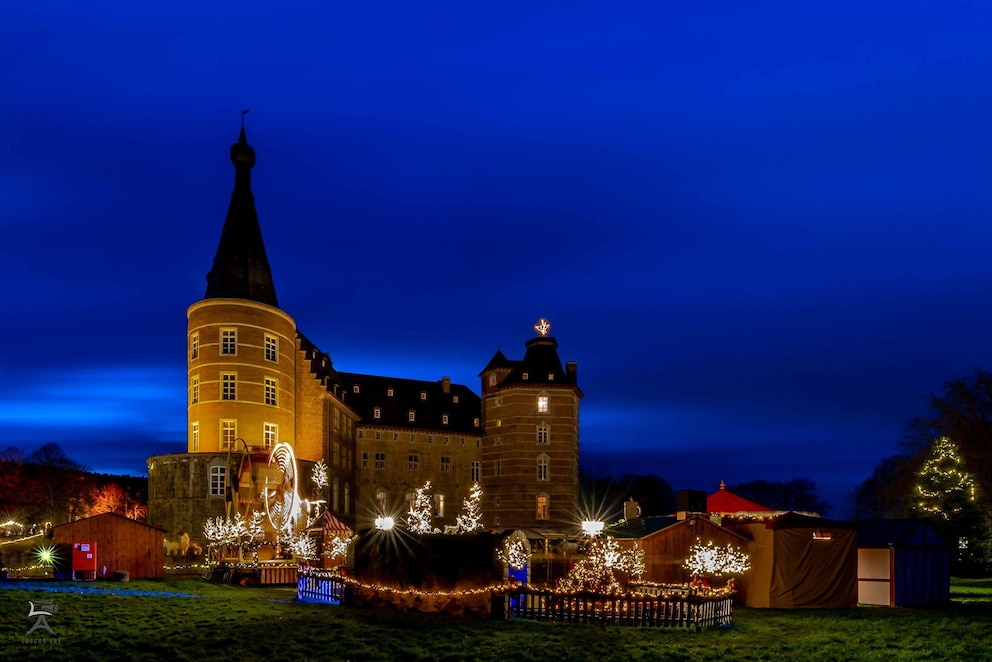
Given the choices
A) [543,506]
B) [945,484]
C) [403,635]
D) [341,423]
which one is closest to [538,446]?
[543,506]

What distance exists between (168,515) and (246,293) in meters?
13.1

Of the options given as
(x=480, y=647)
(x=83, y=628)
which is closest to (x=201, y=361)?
(x=83, y=628)

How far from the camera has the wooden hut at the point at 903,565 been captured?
2791 cm

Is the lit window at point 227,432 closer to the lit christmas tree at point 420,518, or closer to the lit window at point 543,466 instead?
the lit christmas tree at point 420,518

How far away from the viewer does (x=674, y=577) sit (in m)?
28.8

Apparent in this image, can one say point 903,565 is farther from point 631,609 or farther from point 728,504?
point 728,504

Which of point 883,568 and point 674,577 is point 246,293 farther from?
point 883,568

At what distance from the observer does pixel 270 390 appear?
52719 millimetres

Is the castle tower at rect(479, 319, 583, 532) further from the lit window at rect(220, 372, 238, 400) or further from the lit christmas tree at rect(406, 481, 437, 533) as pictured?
the lit window at rect(220, 372, 238, 400)

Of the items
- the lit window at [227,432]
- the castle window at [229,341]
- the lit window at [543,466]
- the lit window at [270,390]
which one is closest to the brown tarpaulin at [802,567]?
the lit window at [227,432]

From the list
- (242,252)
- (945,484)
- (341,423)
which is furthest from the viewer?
(341,423)

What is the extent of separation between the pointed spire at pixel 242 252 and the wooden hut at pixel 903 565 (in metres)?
36.6

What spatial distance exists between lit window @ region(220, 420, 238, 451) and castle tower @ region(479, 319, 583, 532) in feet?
78.7

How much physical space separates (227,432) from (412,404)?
1021 inches
